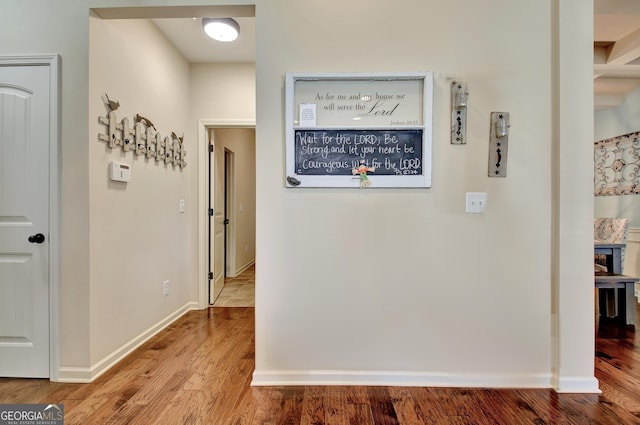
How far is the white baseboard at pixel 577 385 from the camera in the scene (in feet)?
5.76

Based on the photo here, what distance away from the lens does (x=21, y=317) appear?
1.90 m

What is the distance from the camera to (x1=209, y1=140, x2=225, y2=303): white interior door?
348 centimetres

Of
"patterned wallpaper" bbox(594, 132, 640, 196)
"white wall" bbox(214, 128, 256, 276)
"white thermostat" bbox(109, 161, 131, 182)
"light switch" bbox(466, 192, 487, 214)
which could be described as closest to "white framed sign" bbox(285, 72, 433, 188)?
"light switch" bbox(466, 192, 487, 214)

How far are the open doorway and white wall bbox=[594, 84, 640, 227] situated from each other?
5.04m

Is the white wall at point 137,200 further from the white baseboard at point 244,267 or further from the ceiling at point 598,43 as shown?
the white baseboard at point 244,267

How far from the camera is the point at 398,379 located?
1.82 meters

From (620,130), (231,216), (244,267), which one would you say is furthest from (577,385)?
(244,267)

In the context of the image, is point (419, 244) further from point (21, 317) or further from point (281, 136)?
point (21, 317)

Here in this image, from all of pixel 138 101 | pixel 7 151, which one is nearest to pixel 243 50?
pixel 138 101

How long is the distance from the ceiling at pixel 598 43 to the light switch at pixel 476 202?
1680 mm

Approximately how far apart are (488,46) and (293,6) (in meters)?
1.23

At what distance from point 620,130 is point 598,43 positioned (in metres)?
1.69

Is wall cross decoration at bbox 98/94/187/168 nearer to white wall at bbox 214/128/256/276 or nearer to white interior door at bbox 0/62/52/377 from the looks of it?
white interior door at bbox 0/62/52/377

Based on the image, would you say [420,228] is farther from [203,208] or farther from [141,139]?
[203,208]
